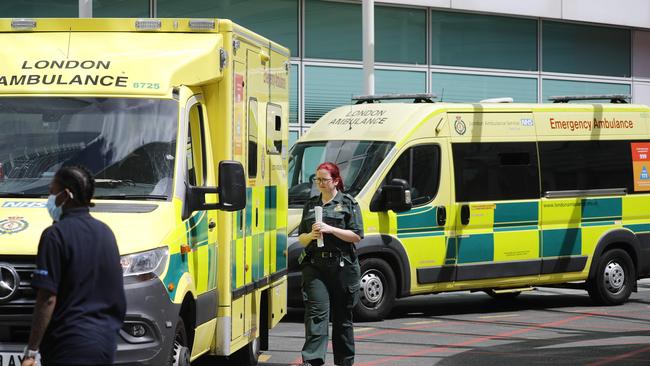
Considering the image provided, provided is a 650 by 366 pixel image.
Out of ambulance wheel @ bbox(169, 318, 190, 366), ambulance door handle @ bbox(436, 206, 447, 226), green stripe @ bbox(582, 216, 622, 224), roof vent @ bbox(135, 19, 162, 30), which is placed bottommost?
ambulance wheel @ bbox(169, 318, 190, 366)

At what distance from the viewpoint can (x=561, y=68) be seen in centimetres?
2731

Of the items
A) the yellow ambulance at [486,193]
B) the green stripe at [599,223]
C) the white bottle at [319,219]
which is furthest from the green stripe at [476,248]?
the white bottle at [319,219]

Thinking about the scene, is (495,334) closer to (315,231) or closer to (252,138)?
(315,231)

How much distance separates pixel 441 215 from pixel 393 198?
843 millimetres

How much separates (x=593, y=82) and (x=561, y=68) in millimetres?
983

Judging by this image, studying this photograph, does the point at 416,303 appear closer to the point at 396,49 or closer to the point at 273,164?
the point at 273,164

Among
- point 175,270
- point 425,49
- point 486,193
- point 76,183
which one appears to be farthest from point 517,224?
point 76,183

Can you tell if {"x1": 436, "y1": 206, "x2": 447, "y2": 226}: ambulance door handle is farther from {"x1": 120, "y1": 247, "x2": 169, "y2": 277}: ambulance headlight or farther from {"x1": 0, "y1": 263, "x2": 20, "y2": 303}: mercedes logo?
{"x1": 0, "y1": 263, "x2": 20, "y2": 303}: mercedes logo

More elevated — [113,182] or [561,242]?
[113,182]

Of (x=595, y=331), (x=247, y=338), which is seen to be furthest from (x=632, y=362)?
(x=247, y=338)

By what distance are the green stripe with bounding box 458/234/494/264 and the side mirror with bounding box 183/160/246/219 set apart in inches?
281

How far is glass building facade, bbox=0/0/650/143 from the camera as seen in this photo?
74.1 ft

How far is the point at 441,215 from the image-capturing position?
15.2m

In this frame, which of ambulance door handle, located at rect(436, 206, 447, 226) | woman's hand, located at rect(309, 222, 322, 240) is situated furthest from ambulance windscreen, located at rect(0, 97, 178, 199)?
ambulance door handle, located at rect(436, 206, 447, 226)
